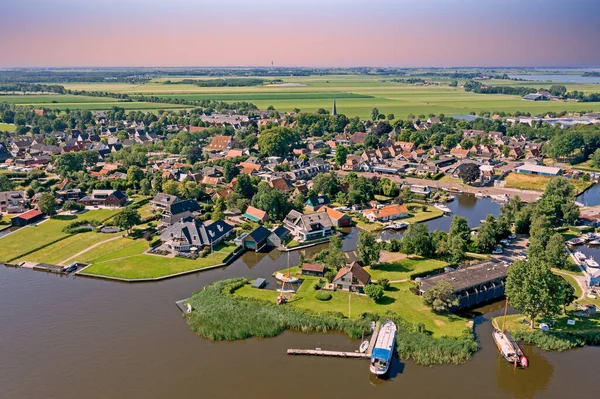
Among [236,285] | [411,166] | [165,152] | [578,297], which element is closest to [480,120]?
[411,166]

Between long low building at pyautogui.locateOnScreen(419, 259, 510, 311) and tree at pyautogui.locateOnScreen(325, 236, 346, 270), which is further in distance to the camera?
tree at pyautogui.locateOnScreen(325, 236, 346, 270)

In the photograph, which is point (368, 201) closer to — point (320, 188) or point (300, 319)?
point (320, 188)

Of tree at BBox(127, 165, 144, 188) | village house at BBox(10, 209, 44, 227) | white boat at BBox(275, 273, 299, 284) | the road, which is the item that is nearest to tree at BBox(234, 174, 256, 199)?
tree at BBox(127, 165, 144, 188)

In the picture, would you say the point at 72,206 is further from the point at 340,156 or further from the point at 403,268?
the point at 340,156

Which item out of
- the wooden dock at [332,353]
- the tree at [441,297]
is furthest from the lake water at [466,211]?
the wooden dock at [332,353]

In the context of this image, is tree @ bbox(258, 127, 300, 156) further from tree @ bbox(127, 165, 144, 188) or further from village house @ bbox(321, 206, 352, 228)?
village house @ bbox(321, 206, 352, 228)

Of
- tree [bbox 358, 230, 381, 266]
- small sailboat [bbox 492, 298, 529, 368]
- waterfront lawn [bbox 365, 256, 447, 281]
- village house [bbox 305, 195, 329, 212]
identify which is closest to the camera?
small sailboat [bbox 492, 298, 529, 368]
